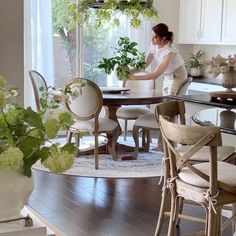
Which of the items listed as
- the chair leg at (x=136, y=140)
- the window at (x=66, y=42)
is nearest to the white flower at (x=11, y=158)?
the chair leg at (x=136, y=140)

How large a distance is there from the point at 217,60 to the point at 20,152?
2.40 metres

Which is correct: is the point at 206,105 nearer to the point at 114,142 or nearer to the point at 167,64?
the point at 114,142

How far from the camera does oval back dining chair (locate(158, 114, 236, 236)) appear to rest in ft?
8.16

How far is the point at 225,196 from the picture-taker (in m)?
2.59

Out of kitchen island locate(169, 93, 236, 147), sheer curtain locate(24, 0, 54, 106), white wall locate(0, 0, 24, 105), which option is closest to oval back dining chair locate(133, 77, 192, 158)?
kitchen island locate(169, 93, 236, 147)

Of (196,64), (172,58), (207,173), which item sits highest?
(172,58)

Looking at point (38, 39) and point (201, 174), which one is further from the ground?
point (38, 39)

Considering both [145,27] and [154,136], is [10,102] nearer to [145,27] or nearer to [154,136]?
[154,136]

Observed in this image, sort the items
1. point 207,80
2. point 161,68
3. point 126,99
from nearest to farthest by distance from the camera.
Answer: point 126,99, point 161,68, point 207,80

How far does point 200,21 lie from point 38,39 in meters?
2.47

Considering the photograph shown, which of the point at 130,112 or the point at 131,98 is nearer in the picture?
the point at 131,98

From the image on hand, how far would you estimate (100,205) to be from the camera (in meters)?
4.05

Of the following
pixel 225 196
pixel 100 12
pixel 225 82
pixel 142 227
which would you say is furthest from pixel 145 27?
pixel 225 196

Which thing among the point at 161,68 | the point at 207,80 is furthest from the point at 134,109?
the point at 207,80
